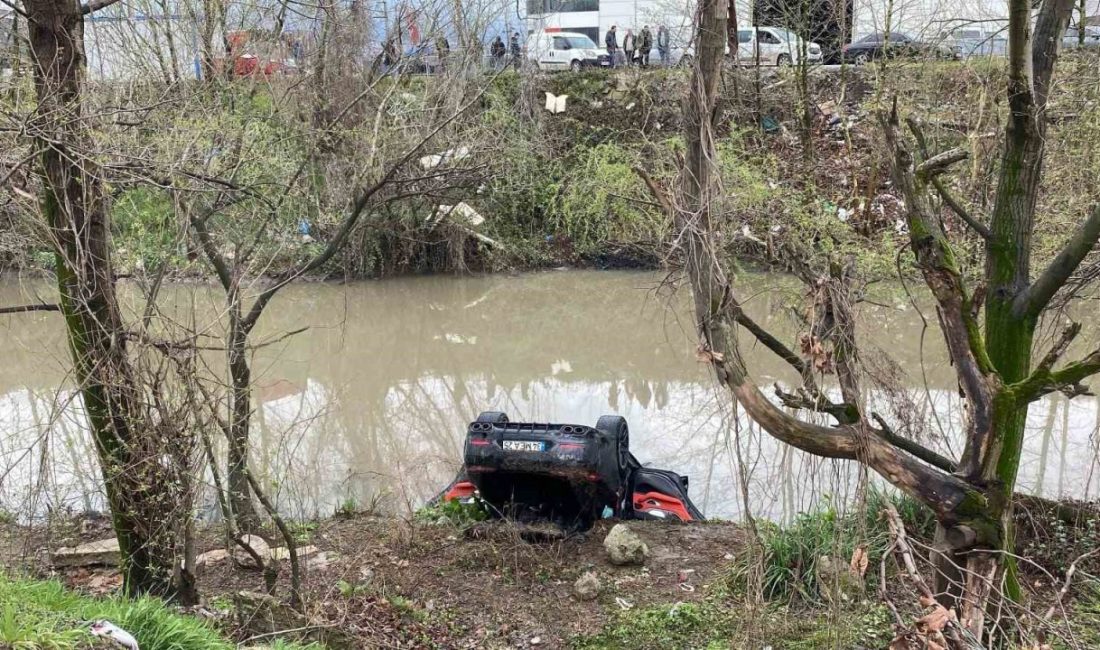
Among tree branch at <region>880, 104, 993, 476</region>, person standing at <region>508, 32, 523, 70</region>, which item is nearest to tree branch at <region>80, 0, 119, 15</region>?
tree branch at <region>880, 104, 993, 476</region>

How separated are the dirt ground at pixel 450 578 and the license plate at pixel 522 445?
1.90 ft

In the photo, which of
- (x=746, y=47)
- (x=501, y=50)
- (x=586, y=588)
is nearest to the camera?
(x=586, y=588)

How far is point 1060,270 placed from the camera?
4098mm

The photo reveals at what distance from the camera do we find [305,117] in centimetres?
977

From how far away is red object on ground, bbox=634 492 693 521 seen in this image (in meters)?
6.76

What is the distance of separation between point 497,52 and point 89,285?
12933 millimetres

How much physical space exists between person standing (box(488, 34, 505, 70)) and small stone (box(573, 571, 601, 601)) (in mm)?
11699

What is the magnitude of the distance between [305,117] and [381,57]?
183 cm

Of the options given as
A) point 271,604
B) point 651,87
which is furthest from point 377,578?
point 651,87

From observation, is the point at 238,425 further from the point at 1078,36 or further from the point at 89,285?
the point at 1078,36

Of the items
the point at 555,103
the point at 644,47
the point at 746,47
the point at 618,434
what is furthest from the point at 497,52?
the point at 618,434

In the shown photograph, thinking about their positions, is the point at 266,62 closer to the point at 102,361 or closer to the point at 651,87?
the point at 102,361

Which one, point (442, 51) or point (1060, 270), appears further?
point (442, 51)

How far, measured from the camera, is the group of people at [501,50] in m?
15.8
